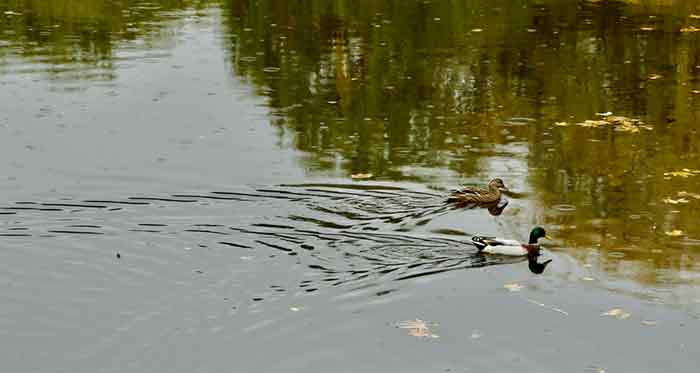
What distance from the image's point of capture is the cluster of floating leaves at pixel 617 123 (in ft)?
60.8

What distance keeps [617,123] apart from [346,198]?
248 inches

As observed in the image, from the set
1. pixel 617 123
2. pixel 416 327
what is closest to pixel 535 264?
pixel 416 327

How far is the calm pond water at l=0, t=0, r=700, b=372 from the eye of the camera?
1072 cm

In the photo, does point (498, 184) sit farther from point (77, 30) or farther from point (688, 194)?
point (77, 30)

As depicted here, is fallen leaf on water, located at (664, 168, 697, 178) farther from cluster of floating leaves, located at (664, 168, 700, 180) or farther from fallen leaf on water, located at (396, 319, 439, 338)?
fallen leaf on water, located at (396, 319, 439, 338)

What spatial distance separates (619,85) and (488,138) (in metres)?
4.65

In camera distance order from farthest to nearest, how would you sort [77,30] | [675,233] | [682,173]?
[77,30], [682,173], [675,233]

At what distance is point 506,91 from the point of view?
2139 centimetres

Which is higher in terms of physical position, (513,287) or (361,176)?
(361,176)

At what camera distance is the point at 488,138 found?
18.2 m

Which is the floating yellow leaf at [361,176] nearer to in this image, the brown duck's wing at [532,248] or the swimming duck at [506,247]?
the swimming duck at [506,247]

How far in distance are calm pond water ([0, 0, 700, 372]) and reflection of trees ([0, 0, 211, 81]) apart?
17cm

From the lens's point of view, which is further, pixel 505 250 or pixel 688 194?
pixel 688 194

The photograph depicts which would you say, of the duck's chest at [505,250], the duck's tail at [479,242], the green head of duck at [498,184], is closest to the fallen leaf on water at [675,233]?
the duck's chest at [505,250]
